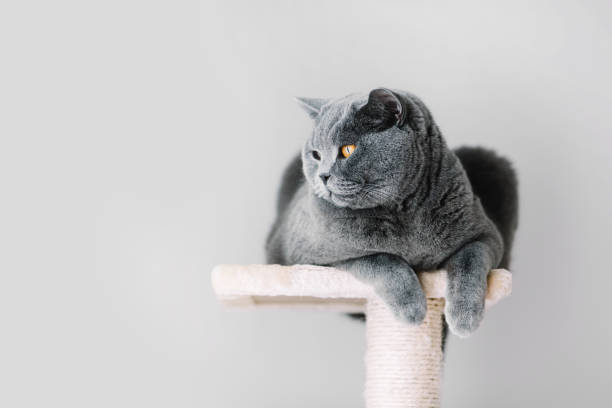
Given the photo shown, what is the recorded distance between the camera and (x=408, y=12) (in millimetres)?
1886

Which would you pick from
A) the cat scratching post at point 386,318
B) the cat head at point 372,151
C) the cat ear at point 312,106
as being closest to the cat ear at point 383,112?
the cat head at point 372,151

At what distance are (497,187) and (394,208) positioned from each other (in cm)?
50

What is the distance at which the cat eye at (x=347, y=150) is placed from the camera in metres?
1.19

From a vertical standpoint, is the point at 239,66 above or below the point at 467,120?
above

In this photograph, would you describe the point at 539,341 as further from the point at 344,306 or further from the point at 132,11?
the point at 132,11

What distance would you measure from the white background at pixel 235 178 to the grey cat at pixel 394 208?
0.52 meters

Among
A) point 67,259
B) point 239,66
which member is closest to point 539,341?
point 239,66

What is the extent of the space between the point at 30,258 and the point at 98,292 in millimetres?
178

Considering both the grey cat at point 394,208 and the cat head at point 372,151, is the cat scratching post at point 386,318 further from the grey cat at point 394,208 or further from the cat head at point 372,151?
the cat head at point 372,151

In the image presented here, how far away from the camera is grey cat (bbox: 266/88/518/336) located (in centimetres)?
118

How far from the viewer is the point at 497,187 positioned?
64.5 inches

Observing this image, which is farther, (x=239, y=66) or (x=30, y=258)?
(x=239, y=66)

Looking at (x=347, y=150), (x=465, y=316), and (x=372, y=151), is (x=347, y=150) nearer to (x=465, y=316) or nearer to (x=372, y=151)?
(x=372, y=151)

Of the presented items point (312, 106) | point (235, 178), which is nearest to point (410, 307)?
point (312, 106)
